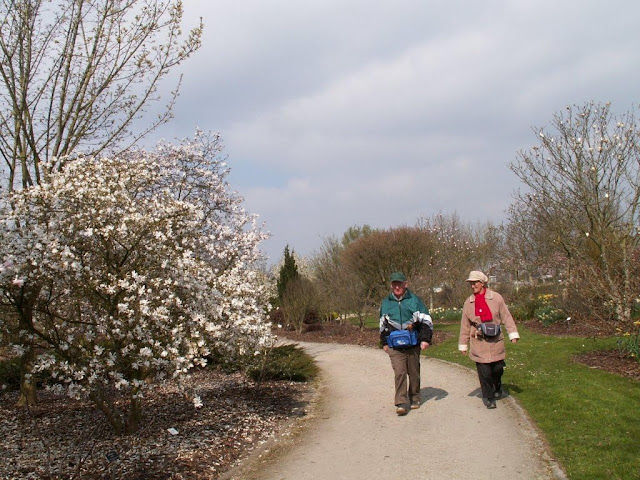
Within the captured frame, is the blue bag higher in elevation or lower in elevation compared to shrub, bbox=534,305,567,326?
higher

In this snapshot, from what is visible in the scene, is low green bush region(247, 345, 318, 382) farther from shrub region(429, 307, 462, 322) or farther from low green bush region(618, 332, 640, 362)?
shrub region(429, 307, 462, 322)

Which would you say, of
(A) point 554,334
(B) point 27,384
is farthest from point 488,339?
(A) point 554,334

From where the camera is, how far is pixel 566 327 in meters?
16.8

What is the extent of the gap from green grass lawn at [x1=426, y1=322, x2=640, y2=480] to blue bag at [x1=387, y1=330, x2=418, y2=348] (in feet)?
5.69

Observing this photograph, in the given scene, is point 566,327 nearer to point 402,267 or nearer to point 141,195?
point 402,267

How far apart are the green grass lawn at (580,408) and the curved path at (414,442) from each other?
244mm

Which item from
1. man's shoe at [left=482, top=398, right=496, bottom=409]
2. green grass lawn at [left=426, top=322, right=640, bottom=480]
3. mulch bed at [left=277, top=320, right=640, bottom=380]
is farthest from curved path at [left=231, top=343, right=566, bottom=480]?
mulch bed at [left=277, top=320, right=640, bottom=380]

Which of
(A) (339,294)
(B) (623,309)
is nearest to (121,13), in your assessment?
(B) (623,309)

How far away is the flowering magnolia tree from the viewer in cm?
567

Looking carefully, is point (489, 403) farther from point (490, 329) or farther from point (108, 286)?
point (108, 286)

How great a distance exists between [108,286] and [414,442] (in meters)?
3.74

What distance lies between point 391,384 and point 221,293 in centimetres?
470

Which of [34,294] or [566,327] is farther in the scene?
[566,327]

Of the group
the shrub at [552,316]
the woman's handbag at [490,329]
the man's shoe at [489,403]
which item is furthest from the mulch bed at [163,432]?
the shrub at [552,316]
